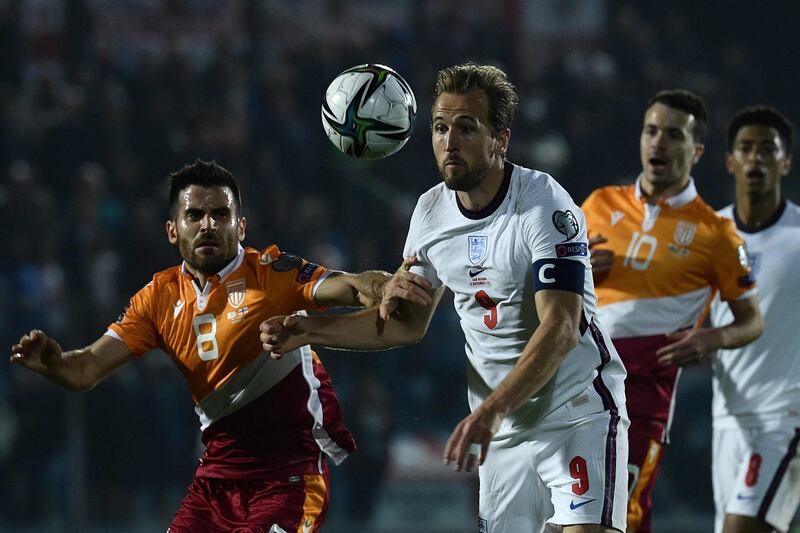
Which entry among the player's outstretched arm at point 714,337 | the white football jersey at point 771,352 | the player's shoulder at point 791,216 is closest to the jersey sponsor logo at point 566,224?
the player's outstretched arm at point 714,337

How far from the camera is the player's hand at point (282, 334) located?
441cm

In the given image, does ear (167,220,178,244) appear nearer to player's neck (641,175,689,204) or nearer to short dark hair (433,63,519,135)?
short dark hair (433,63,519,135)

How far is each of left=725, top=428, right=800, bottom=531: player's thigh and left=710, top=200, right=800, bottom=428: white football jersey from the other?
0.11 metres

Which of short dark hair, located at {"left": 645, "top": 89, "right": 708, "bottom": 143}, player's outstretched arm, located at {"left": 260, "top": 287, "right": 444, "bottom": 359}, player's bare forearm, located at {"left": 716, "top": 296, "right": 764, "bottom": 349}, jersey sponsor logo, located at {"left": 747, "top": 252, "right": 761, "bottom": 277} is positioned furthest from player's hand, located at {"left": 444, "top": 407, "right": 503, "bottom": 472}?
jersey sponsor logo, located at {"left": 747, "top": 252, "right": 761, "bottom": 277}

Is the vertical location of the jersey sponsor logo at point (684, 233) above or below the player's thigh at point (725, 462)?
above

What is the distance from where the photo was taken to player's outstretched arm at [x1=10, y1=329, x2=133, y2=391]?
4.92m

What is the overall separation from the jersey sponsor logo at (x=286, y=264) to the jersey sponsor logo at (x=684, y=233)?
1.96 metres

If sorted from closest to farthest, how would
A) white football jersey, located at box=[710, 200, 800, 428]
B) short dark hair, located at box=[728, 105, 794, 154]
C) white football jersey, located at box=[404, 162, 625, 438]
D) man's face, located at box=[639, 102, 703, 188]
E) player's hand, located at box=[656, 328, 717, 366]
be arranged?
white football jersey, located at box=[404, 162, 625, 438] < player's hand, located at box=[656, 328, 717, 366] < man's face, located at box=[639, 102, 703, 188] < white football jersey, located at box=[710, 200, 800, 428] < short dark hair, located at box=[728, 105, 794, 154]

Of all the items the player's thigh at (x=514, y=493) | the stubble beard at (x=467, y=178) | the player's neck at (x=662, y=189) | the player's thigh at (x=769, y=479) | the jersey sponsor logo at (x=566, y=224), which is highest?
the stubble beard at (x=467, y=178)

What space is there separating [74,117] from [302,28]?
3.21 meters

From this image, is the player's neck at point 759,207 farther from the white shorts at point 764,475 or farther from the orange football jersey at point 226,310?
the orange football jersey at point 226,310

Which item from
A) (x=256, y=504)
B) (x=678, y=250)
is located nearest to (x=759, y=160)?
(x=678, y=250)

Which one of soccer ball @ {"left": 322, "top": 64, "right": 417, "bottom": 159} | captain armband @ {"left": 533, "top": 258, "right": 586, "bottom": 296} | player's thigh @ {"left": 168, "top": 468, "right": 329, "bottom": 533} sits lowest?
player's thigh @ {"left": 168, "top": 468, "right": 329, "bottom": 533}

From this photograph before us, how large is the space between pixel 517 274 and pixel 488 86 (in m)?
0.69
